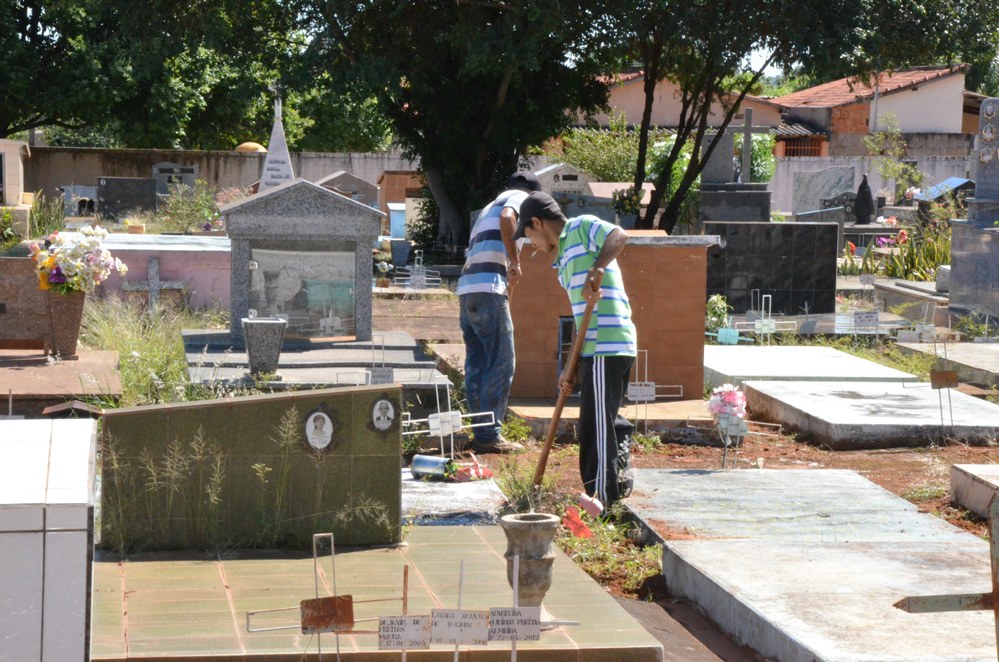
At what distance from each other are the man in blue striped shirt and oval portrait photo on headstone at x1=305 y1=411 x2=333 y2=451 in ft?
8.27

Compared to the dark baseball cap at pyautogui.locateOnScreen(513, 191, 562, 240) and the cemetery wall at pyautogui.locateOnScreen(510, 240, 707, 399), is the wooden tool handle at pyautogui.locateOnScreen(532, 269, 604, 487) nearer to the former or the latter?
the dark baseball cap at pyautogui.locateOnScreen(513, 191, 562, 240)

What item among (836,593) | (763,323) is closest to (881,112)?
(763,323)

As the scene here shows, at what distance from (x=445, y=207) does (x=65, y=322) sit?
16.1 metres

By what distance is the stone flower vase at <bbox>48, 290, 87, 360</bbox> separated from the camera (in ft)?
26.7

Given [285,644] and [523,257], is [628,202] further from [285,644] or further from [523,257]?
[285,644]

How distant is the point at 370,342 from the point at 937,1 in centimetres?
1583

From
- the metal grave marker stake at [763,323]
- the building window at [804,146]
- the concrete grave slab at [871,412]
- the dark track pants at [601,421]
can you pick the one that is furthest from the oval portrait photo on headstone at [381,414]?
the building window at [804,146]

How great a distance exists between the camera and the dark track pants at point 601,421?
18.6 ft

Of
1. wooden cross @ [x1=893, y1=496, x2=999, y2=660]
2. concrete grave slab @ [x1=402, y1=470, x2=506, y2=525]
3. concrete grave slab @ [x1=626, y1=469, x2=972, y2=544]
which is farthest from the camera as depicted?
concrete grave slab @ [x1=402, y1=470, x2=506, y2=525]

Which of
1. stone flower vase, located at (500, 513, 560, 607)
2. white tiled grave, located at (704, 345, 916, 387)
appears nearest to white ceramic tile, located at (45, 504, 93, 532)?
stone flower vase, located at (500, 513, 560, 607)

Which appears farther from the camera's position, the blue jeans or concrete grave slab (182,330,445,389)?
concrete grave slab (182,330,445,389)

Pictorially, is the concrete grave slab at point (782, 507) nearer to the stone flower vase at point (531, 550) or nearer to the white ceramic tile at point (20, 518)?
the stone flower vase at point (531, 550)

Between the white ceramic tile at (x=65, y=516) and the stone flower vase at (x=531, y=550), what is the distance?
1413 mm

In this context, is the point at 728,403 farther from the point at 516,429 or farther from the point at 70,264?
the point at 70,264
